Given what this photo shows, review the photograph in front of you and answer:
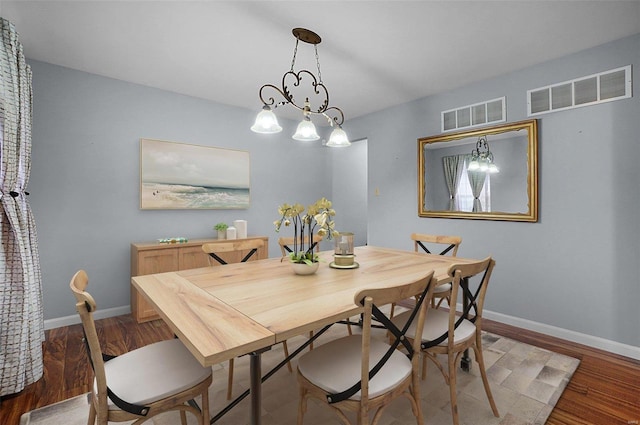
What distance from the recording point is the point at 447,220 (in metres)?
3.61

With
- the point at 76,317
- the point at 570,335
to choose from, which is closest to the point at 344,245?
the point at 570,335

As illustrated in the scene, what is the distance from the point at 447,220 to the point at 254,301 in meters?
2.91

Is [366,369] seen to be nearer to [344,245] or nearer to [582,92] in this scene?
[344,245]

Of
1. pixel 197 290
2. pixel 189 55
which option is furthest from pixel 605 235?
pixel 189 55

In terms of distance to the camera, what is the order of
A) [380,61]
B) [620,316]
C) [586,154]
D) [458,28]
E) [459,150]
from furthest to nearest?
[459,150], [380,61], [586,154], [620,316], [458,28]

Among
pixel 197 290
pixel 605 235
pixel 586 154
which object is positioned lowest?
pixel 197 290

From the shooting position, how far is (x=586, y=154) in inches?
104

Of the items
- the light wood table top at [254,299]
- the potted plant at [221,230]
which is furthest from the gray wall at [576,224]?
the potted plant at [221,230]

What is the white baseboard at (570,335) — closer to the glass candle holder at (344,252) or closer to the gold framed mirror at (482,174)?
the gold framed mirror at (482,174)

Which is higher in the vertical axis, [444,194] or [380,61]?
[380,61]

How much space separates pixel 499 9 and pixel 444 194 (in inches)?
77.2

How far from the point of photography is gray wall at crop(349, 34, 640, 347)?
2.46 meters

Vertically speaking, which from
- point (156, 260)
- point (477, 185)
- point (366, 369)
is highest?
point (477, 185)

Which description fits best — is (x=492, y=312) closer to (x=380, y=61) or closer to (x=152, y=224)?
(x=380, y=61)
